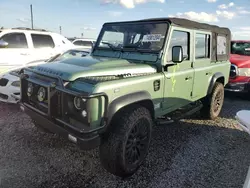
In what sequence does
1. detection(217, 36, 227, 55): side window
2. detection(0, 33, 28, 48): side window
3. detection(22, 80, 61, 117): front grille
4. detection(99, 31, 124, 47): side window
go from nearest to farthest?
1. detection(22, 80, 61, 117): front grille
2. detection(99, 31, 124, 47): side window
3. detection(217, 36, 227, 55): side window
4. detection(0, 33, 28, 48): side window

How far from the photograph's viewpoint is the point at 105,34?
4480 millimetres

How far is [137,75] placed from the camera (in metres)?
3.35

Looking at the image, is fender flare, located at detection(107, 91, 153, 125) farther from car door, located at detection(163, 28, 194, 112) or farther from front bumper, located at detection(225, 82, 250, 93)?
front bumper, located at detection(225, 82, 250, 93)

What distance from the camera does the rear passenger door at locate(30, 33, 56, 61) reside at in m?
8.59

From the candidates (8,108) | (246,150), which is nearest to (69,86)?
(246,150)

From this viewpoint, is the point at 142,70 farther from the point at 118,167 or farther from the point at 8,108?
the point at 8,108

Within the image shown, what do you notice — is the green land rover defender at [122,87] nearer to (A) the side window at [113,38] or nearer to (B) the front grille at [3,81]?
(A) the side window at [113,38]

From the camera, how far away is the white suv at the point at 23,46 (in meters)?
7.99

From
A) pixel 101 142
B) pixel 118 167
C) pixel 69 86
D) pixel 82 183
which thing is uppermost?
pixel 69 86

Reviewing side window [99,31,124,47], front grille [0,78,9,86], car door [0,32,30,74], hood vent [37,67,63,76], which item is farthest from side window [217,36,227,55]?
car door [0,32,30,74]

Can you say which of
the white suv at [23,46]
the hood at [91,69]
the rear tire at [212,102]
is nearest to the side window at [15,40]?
the white suv at [23,46]

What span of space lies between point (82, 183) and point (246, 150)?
9.26 ft

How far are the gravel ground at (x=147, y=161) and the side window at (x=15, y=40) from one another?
4121 millimetres

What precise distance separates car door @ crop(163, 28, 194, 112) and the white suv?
5621 millimetres
